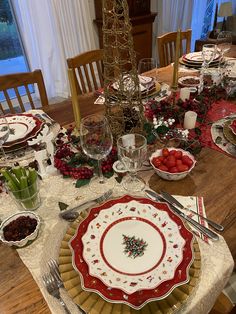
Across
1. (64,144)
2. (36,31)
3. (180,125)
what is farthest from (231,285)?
(36,31)

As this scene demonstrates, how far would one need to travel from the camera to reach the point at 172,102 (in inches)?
49.3

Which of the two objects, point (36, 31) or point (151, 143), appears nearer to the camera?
point (151, 143)

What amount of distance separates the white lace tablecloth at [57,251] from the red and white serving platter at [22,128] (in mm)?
224

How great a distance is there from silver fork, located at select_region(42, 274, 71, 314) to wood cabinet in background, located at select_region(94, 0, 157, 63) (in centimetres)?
246

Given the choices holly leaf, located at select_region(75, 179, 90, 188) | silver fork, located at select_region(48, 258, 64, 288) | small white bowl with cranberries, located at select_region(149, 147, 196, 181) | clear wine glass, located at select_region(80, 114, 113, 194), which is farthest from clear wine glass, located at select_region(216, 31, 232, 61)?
silver fork, located at select_region(48, 258, 64, 288)

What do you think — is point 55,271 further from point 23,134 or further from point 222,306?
point 23,134

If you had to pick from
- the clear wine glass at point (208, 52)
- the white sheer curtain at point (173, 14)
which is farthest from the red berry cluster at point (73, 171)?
the white sheer curtain at point (173, 14)

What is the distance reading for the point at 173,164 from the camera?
816 millimetres

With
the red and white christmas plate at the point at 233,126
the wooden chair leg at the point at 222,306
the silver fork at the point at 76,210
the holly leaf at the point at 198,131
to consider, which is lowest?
the wooden chair leg at the point at 222,306

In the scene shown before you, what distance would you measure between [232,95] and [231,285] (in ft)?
2.73

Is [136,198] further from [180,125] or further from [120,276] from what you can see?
[180,125]

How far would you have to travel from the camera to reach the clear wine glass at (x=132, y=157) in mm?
757

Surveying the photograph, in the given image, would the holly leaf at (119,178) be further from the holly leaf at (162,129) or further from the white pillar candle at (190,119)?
the white pillar candle at (190,119)

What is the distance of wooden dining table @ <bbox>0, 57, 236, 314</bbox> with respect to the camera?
21.7 inches
